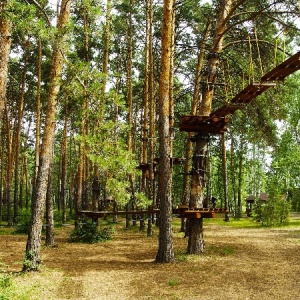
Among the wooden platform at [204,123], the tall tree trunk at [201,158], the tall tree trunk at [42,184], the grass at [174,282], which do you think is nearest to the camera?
the grass at [174,282]

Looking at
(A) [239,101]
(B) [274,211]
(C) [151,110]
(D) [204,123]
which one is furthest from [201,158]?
(B) [274,211]

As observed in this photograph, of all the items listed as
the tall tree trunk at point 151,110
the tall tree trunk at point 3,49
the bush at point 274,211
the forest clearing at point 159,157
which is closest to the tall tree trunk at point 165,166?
the forest clearing at point 159,157

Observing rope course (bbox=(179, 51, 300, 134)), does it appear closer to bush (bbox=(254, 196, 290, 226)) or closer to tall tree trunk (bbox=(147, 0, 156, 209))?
tall tree trunk (bbox=(147, 0, 156, 209))

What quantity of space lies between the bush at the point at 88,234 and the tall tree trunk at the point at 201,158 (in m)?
5.56

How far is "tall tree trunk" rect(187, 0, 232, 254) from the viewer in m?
12.5

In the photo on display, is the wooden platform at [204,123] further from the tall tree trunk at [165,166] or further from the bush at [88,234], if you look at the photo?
the bush at [88,234]

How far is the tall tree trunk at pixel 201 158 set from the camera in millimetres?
12477

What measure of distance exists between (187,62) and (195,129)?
10935mm

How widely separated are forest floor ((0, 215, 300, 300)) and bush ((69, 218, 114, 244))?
128 cm

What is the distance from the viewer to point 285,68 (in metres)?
8.23

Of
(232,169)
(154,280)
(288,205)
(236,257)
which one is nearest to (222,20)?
(236,257)

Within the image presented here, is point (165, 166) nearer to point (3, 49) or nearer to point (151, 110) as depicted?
point (3, 49)

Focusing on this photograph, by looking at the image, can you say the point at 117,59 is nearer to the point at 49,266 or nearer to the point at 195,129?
the point at 195,129

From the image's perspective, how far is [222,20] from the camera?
12820 mm
